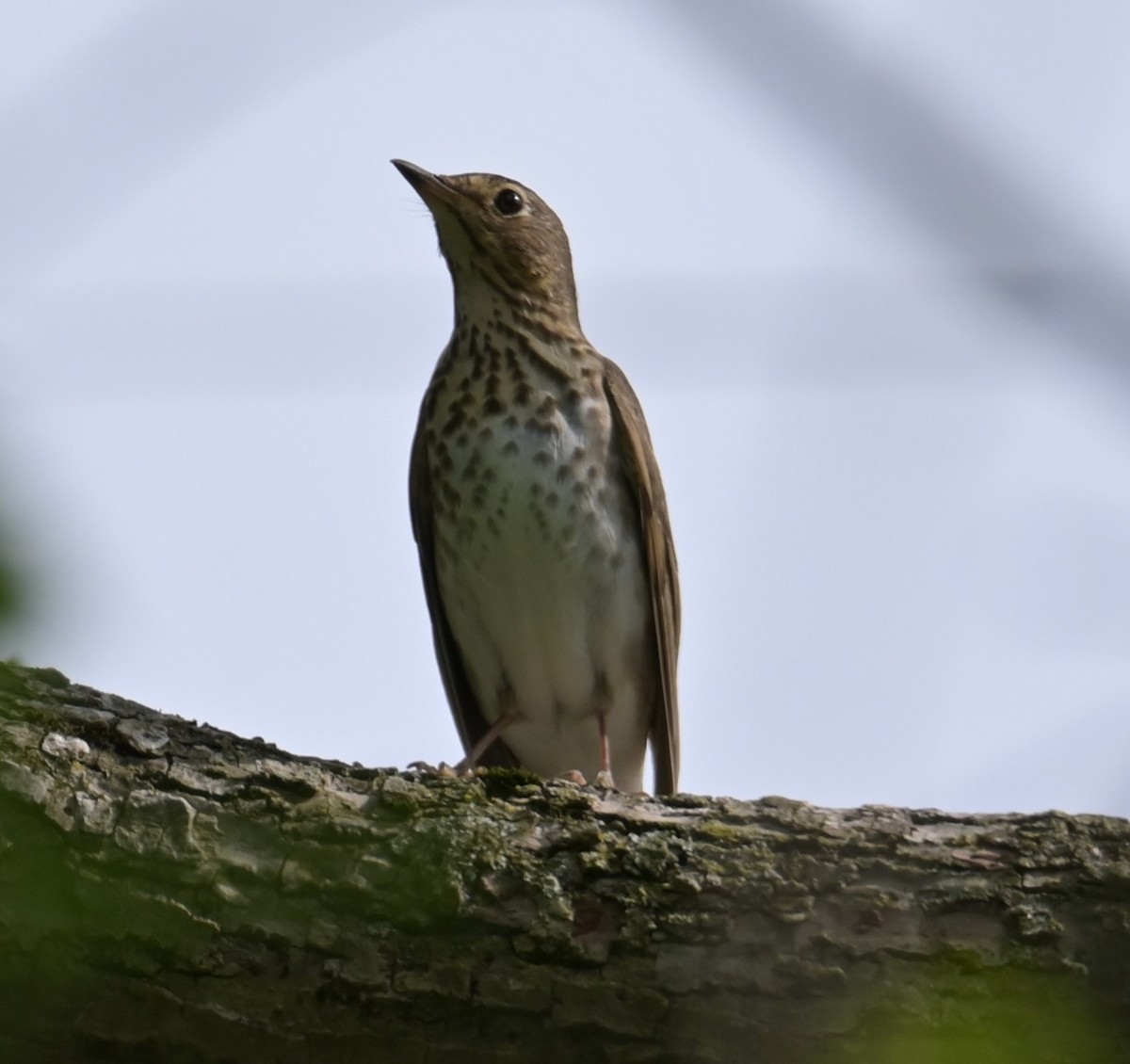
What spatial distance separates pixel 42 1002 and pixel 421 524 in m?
3.60

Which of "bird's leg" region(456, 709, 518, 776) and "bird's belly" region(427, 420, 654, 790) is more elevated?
"bird's belly" region(427, 420, 654, 790)

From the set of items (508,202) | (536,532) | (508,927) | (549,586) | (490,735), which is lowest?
(508,927)

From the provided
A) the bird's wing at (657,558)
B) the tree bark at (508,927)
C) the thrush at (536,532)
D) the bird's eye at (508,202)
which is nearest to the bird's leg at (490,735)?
the thrush at (536,532)

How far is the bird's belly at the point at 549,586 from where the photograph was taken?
6027 mm

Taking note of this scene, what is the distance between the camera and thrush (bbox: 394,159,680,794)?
6062 mm

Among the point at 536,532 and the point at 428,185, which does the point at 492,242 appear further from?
the point at 536,532

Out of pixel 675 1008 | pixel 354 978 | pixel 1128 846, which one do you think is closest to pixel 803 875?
pixel 675 1008

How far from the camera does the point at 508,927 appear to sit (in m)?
3.34

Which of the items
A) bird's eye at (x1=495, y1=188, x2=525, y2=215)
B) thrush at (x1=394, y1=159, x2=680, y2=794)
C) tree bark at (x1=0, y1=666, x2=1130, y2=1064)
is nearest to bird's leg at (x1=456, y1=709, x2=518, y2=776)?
thrush at (x1=394, y1=159, x2=680, y2=794)

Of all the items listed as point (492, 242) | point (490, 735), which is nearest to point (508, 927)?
point (490, 735)

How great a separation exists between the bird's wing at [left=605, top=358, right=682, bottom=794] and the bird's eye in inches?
37.6

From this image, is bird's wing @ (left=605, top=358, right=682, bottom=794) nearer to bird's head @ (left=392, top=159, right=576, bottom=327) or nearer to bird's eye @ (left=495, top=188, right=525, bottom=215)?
Result: bird's head @ (left=392, top=159, right=576, bottom=327)

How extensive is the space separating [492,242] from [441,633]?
175 centimetres

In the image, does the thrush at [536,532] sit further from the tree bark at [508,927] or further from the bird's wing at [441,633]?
the tree bark at [508,927]
